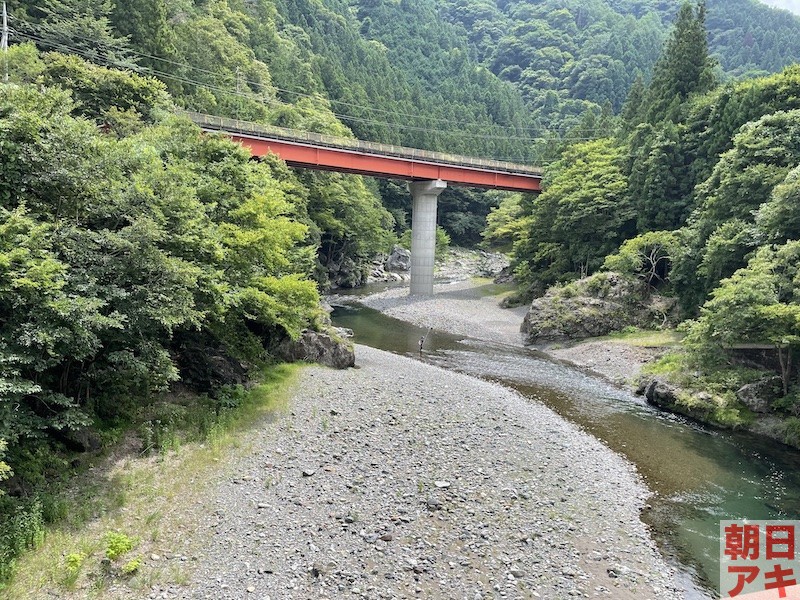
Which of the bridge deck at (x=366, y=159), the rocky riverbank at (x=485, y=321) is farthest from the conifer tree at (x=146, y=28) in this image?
the rocky riverbank at (x=485, y=321)

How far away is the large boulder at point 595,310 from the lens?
120ft

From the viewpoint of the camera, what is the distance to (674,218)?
41.9 m

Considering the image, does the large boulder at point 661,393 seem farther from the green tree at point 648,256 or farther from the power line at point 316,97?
the power line at point 316,97

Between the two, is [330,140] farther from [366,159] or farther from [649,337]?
[649,337]

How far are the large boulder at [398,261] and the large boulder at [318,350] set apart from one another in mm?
58212

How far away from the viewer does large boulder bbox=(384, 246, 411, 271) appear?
8425 centimetres

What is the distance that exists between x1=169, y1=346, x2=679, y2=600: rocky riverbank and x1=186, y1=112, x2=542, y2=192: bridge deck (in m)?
28.0

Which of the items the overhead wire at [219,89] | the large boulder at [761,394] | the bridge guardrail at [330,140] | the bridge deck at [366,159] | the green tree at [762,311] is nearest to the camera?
the green tree at [762,311]

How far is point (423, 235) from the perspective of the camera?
57781 millimetres

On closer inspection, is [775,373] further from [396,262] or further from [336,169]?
[396,262]

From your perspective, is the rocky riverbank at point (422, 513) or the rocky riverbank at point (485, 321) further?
the rocky riverbank at point (485, 321)

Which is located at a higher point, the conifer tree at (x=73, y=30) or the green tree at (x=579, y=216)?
the conifer tree at (x=73, y=30)

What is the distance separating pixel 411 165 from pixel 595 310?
26409 mm

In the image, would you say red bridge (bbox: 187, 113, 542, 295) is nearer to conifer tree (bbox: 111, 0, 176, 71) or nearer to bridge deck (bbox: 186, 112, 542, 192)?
bridge deck (bbox: 186, 112, 542, 192)
